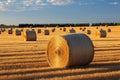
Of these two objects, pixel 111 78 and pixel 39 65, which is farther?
pixel 39 65

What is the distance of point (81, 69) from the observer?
11.2 metres

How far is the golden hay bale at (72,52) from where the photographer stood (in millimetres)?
11687

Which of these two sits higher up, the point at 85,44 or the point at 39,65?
the point at 85,44

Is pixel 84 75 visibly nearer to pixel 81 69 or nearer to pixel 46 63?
pixel 81 69

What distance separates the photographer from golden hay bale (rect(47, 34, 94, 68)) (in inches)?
460

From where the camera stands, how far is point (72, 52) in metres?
11.8

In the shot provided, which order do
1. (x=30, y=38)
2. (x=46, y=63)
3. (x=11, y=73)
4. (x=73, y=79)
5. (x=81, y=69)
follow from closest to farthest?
1. (x=73, y=79)
2. (x=11, y=73)
3. (x=81, y=69)
4. (x=46, y=63)
5. (x=30, y=38)

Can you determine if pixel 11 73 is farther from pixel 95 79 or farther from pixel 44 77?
pixel 95 79

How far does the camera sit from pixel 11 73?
34.4 feet

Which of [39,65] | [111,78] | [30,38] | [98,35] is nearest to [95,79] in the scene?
[111,78]

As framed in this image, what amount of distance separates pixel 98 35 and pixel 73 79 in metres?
26.3

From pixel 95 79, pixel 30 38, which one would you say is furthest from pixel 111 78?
pixel 30 38

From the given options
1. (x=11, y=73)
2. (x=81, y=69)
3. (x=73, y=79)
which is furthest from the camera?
(x=81, y=69)

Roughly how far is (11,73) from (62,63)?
7.07 ft
